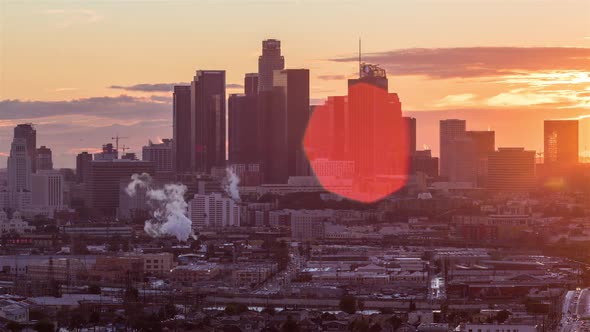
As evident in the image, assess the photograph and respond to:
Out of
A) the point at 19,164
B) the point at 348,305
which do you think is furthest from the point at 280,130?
the point at 348,305

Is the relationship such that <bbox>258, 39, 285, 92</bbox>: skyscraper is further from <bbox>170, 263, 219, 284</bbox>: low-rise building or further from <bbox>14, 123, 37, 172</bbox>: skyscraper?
<bbox>170, 263, 219, 284</bbox>: low-rise building

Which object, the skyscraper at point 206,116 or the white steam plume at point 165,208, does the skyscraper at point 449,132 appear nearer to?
the skyscraper at point 206,116

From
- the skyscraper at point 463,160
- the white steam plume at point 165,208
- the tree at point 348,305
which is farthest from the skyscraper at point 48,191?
the tree at point 348,305

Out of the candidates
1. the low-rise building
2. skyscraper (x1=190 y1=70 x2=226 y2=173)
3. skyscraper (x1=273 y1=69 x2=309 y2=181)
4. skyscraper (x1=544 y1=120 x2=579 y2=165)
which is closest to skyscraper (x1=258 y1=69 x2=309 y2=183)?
skyscraper (x1=273 y1=69 x2=309 y2=181)

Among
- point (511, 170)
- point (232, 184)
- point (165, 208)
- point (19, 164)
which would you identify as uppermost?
point (19, 164)

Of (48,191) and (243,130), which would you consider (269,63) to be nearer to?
(243,130)
